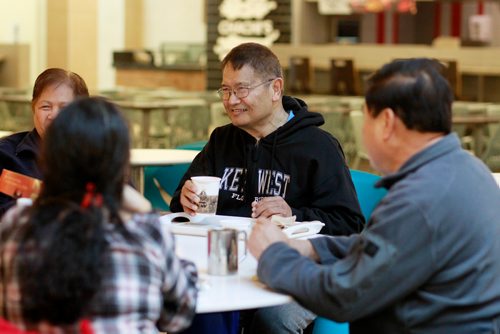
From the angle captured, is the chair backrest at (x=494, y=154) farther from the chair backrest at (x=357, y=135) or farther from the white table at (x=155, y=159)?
the white table at (x=155, y=159)

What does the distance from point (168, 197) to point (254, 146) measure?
2.10 metres

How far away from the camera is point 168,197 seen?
5562 millimetres

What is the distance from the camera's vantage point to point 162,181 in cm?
537

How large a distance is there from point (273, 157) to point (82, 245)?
1668 millimetres

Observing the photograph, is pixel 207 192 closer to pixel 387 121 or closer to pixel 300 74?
pixel 387 121

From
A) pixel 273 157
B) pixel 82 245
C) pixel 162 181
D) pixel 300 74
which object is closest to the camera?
pixel 82 245

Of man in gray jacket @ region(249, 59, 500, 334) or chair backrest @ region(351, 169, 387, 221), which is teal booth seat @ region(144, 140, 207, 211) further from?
man in gray jacket @ region(249, 59, 500, 334)

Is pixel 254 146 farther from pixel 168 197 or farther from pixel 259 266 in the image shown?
pixel 168 197

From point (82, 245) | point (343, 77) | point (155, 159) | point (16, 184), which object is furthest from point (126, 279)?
point (343, 77)

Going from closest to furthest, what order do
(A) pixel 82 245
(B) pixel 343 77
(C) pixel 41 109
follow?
(A) pixel 82 245
(C) pixel 41 109
(B) pixel 343 77

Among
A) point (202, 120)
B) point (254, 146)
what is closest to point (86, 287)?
point (254, 146)

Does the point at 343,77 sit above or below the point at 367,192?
above

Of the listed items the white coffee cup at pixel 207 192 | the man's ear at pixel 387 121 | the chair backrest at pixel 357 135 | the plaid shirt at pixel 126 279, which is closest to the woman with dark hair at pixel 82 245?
the plaid shirt at pixel 126 279

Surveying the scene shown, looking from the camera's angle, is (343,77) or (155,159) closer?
(155,159)
